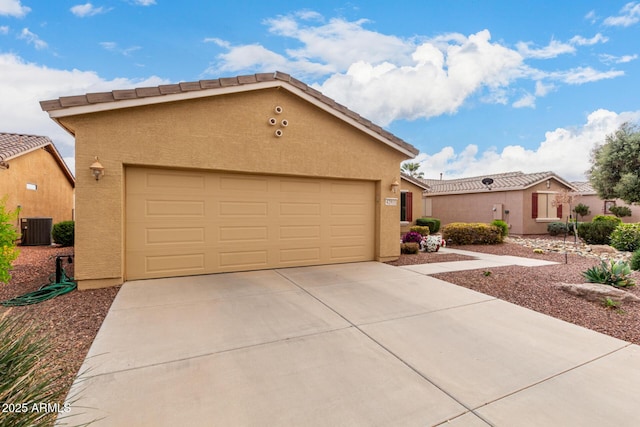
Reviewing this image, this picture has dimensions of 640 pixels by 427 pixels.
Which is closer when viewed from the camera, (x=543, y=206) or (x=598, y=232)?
(x=598, y=232)

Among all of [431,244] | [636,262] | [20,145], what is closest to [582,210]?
[636,262]

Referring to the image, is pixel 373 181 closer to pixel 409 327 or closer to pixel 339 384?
pixel 409 327

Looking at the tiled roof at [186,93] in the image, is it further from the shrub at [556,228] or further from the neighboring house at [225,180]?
the shrub at [556,228]

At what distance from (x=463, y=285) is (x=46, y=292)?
8024 mm

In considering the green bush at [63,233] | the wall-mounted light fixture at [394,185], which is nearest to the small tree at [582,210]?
the wall-mounted light fixture at [394,185]

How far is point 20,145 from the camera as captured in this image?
12.7 meters

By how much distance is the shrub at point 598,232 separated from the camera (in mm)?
13237

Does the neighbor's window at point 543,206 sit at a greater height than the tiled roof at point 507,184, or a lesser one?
lesser

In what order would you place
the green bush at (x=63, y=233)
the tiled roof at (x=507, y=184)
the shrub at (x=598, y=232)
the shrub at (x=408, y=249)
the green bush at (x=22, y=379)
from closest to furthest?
the green bush at (x=22, y=379) < the shrub at (x=408, y=249) < the green bush at (x=63, y=233) < the shrub at (x=598, y=232) < the tiled roof at (x=507, y=184)

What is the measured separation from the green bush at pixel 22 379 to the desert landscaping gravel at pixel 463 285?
0.34 m

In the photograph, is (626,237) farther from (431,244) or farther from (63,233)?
(63,233)

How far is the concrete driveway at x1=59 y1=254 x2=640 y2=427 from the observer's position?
2.31 m

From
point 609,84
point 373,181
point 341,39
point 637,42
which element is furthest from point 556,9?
point 373,181

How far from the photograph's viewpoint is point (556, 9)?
9.73 meters
